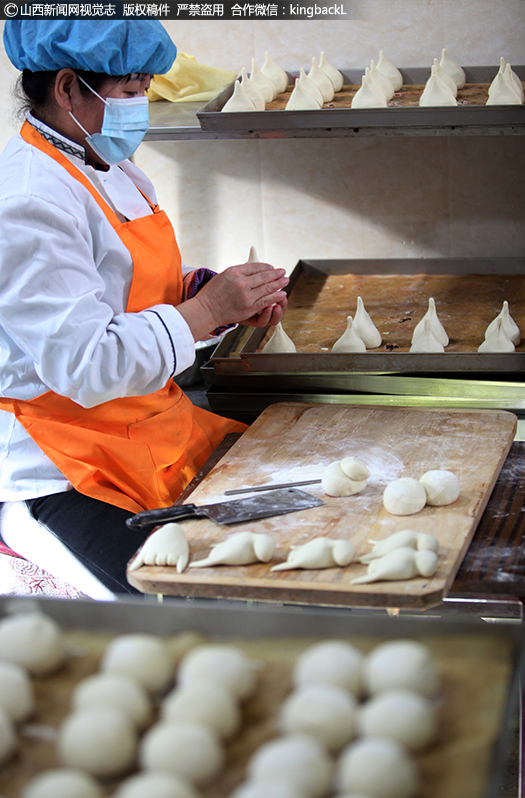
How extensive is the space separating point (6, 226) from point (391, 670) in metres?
1.09

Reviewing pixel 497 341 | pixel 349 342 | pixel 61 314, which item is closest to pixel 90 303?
pixel 61 314

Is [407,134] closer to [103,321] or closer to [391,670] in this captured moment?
[103,321]

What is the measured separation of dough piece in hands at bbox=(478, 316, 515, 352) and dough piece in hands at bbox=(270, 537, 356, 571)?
91cm

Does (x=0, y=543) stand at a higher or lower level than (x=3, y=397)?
lower

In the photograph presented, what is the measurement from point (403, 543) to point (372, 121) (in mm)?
1292

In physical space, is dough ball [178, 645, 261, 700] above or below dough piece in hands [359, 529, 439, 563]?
above

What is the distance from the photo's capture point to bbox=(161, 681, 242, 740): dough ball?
1.79 feet

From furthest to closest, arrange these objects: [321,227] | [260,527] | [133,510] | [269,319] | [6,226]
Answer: [321,227], [269,319], [133,510], [6,226], [260,527]

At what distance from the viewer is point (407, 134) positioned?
2.03 meters

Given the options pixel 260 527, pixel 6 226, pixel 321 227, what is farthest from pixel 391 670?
pixel 321 227

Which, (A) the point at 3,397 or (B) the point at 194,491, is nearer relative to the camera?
(B) the point at 194,491

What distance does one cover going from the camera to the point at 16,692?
1.91ft

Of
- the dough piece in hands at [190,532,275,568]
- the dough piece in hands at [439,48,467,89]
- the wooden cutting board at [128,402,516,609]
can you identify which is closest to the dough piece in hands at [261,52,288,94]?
the dough piece in hands at [439,48,467,89]

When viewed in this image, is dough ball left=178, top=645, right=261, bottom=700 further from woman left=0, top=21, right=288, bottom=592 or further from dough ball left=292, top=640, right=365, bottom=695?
woman left=0, top=21, right=288, bottom=592
